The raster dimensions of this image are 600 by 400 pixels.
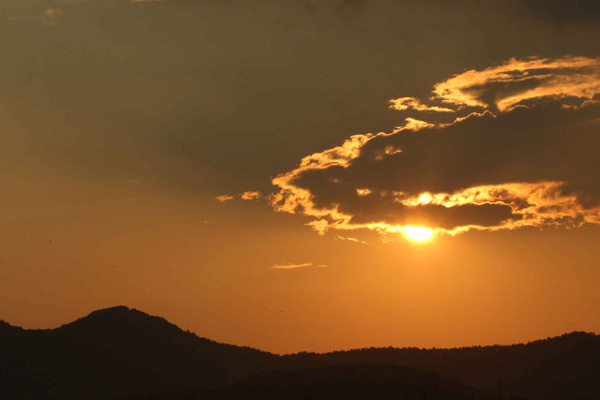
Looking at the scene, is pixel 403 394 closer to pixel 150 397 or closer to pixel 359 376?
pixel 359 376

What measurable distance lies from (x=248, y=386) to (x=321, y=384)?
15547 mm

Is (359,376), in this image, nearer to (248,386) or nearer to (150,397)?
(248,386)

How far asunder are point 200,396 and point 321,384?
21618 millimetres

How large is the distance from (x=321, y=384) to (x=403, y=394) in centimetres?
1694

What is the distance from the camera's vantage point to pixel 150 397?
624 feet

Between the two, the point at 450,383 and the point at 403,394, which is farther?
the point at 450,383

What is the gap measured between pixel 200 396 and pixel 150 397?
1209 centimetres

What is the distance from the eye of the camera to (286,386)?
186375 millimetres

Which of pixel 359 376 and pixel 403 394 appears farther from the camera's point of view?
pixel 359 376

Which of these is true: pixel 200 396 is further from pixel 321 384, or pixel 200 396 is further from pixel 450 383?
pixel 450 383

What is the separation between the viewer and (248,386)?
193 metres

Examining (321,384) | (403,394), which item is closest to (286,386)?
(321,384)

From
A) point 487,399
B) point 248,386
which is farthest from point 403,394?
point 248,386

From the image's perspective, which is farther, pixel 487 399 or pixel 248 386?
pixel 248 386
